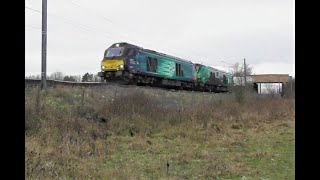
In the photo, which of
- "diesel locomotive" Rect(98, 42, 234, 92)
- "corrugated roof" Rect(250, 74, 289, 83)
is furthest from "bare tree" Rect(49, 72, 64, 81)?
"corrugated roof" Rect(250, 74, 289, 83)

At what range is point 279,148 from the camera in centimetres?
A: 1440

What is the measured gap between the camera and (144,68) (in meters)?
25.4

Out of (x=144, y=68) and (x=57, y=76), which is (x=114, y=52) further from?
(x=57, y=76)

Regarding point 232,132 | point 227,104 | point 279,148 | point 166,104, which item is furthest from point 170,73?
point 279,148

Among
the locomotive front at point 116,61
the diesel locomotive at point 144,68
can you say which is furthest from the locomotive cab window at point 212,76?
the locomotive front at point 116,61

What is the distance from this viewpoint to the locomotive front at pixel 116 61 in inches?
923

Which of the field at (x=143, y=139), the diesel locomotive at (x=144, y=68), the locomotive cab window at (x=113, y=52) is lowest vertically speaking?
the field at (x=143, y=139)

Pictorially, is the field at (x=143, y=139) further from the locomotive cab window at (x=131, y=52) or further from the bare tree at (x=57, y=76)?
the bare tree at (x=57, y=76)

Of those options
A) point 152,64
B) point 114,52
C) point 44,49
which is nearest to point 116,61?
point 114,52

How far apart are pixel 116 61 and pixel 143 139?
9.91 meters

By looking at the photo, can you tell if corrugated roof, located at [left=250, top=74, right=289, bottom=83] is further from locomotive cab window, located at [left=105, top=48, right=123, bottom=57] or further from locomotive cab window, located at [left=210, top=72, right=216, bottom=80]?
locomotive cab window, located at [left=105, top=48, right=123, bottom=57]

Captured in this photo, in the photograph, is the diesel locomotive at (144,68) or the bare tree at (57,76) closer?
the diesel locomotive at (144,68)

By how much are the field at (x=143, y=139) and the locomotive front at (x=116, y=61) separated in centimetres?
274
